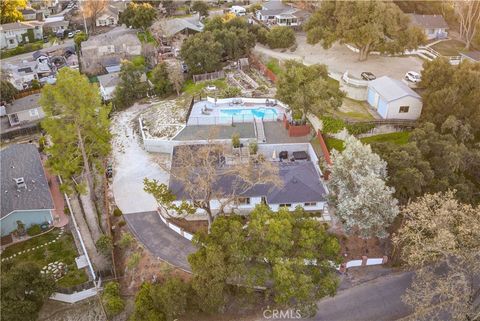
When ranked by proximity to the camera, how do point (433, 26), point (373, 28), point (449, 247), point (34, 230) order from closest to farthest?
point (449, 247), point (34, 230), point (373, 28), point (433, 26)

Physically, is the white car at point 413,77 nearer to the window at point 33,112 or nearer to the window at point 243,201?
the window at point 243,201

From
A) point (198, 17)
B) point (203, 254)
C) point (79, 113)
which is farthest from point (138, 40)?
point (203, 254)

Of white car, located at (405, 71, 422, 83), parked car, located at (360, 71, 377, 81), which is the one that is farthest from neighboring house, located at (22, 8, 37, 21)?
white car, located at (405, 71, 422, 83)

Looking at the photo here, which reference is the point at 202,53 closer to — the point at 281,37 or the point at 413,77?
the point at 281,37

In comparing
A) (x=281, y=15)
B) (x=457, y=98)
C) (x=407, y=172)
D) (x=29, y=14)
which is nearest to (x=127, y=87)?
(x=281, y=15)

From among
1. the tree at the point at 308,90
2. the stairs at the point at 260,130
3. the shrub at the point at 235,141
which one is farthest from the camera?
the stairs at the point at 260,130

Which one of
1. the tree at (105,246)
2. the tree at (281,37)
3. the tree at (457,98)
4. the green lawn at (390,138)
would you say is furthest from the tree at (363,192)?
the tree at (281,37)

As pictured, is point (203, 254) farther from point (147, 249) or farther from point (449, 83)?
point (449, 83)
